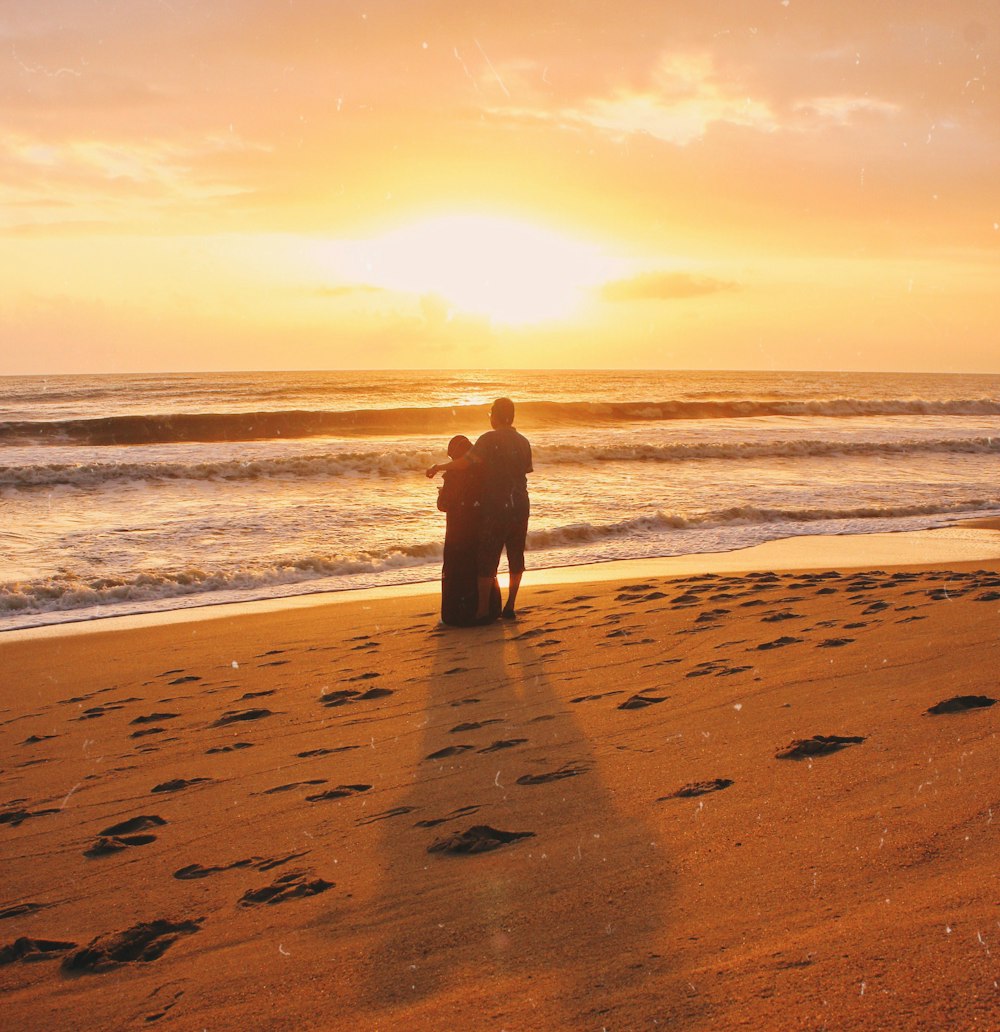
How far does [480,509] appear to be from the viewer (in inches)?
326

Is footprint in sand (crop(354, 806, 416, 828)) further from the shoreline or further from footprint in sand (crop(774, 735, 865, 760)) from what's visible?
the shoreline

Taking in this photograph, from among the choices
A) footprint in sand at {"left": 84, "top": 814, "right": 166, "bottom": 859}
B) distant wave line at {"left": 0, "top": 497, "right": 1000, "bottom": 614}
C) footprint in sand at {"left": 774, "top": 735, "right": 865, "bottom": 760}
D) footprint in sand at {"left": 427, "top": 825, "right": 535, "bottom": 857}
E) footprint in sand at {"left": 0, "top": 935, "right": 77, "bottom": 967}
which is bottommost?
distant wave line at {"left": 0, "top": 497, "right": 1000, "bottom": 614}

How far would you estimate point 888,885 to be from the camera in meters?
2.62

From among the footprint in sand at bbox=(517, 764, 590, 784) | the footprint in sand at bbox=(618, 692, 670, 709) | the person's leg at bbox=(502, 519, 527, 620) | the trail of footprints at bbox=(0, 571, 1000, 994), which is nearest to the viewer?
the trail of footprints at bbox=(0, 571, 1000, 994)

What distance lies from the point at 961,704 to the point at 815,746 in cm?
85

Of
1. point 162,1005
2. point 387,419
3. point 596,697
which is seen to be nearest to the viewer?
point 162,1005

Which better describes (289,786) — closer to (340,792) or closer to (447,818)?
(340,792)

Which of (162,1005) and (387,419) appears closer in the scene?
(162,1005)

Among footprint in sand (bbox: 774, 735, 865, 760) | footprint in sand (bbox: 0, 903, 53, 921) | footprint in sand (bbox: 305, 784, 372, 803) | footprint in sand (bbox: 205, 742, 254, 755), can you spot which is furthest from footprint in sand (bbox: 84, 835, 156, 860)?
footprint in sand (bbox: 774, 735, 865, 760)

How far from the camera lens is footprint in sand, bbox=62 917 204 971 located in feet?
9.27

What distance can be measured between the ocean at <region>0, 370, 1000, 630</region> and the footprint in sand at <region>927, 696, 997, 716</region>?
6.65m

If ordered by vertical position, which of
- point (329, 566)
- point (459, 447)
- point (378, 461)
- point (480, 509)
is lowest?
point (329, 566)

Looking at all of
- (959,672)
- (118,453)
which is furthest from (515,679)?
(118,453)

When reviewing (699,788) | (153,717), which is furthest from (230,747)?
(699,788)
